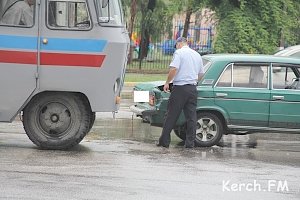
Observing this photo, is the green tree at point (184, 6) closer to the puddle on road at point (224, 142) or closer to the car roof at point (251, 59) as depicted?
the puddle on road at point (224, 142)

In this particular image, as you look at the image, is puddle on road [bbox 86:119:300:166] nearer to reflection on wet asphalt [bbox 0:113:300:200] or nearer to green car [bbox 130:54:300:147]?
reflection on wet asphalt [bbox 0:113:300:200]

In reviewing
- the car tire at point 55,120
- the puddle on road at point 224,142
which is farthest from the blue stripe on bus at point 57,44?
the puddle on road at point 224,142

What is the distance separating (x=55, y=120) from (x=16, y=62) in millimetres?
1130

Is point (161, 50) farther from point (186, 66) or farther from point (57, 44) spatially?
point (57, 44)

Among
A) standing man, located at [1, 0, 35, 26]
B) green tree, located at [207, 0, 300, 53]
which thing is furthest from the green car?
green tree, located at [207, 0, 300, 53]

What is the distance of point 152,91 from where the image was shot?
12.3 meters

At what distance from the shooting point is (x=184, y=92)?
11438mm

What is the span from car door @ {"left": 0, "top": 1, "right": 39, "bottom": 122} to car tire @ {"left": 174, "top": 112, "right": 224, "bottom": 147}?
9.90 feet

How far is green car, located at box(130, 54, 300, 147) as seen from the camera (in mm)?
11797

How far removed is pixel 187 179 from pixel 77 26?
316 cm

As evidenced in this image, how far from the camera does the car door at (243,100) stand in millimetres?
11781

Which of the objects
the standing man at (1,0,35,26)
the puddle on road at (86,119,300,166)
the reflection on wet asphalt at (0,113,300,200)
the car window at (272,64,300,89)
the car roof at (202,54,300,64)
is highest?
the standing man at (1,0,35,26)

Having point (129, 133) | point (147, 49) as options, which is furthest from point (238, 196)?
point (147, 49)

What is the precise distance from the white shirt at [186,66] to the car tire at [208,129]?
0.73 meters
